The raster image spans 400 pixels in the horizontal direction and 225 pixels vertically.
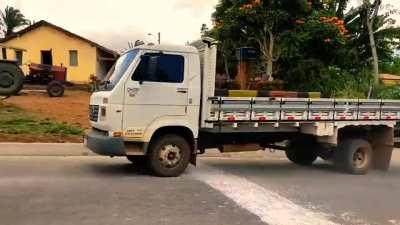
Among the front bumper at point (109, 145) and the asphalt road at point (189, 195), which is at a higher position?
the front bumper at point (109, 145)

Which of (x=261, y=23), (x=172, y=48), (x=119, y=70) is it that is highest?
(x=261, y=23)

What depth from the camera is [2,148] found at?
13.8 metres

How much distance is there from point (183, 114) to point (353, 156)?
4.26 metres

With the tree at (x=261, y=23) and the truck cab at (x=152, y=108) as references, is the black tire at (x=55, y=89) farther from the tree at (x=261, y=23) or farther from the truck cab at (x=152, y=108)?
the truck cab at (x=152, y=108)

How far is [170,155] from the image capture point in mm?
11008

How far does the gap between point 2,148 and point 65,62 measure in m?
29.6

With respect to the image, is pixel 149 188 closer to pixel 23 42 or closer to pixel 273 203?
pixel 273 203

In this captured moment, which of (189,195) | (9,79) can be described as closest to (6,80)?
(9,79)

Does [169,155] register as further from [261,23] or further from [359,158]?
[261,23]

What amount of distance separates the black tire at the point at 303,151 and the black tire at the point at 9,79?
1129 cm

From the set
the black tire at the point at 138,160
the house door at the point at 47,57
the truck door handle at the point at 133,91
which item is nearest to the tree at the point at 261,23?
the black tire at the point at 138,160

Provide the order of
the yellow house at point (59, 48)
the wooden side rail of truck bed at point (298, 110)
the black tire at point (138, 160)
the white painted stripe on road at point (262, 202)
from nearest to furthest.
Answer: the white painted stripe on road at point (262, 202), the wooden side rail of truck bed at point (298, 110), the black tire at point (138, 160), the yellow house at point (59, 48)

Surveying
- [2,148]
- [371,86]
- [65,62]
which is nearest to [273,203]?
[2,148]

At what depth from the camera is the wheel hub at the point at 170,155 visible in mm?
10945
